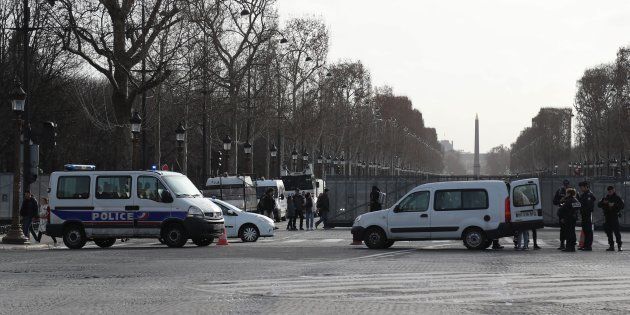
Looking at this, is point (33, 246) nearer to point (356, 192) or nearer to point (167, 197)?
point (167, 197)

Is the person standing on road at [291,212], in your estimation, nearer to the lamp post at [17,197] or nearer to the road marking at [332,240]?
the road marking at [332,240]

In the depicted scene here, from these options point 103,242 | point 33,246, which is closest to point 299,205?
point 103,242

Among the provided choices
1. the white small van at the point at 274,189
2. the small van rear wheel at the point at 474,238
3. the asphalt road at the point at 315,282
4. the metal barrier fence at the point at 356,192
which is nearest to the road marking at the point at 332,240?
the asphalt road at the point at 315,282

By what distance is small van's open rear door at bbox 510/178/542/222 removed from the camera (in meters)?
27.5

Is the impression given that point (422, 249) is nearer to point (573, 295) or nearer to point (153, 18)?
point (573, 295)

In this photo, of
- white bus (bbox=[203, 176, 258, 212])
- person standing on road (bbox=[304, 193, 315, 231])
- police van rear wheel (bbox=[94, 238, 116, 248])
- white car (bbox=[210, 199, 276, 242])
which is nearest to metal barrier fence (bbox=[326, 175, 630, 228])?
person standing on road (bbox=[304, 193, 315, 231])

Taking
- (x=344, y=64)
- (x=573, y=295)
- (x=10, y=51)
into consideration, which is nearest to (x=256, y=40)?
(x=10, y=51)

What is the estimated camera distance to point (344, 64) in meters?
100

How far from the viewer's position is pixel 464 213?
2755cm

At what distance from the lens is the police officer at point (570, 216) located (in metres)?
26.7

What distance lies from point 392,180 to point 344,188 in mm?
2154

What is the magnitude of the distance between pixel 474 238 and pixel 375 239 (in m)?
2.49

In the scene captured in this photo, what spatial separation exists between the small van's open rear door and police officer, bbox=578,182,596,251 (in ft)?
3.62

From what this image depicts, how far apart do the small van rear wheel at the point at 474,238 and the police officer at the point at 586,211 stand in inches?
94.4
